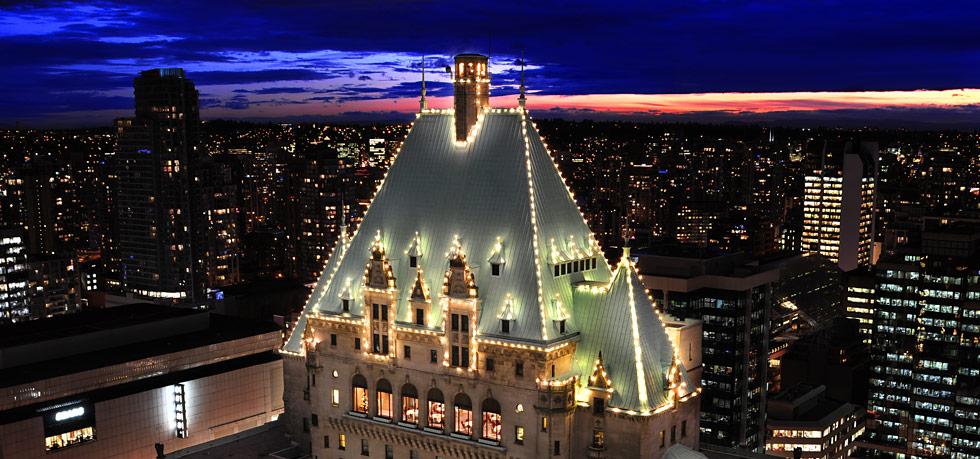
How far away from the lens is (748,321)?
14238 cm

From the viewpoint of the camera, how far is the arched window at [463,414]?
65.8 metres

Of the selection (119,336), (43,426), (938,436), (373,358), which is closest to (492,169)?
(373,358)

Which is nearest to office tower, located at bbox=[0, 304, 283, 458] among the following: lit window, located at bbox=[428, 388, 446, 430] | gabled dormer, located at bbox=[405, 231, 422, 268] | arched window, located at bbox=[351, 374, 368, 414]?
arched window, located at bbox=[351, 374, 368, 414]

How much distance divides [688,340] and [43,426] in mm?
67046

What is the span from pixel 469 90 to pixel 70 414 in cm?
6123

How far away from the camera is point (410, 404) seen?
68.4m

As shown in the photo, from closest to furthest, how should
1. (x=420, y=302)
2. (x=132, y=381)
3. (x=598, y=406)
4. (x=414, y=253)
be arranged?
(x=598, y=406), (x=420, y=302), (x=414, y=253), (x=132, y=381)

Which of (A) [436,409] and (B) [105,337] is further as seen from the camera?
(B) [105,337]

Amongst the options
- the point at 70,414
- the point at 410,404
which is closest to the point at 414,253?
the point at 410,404

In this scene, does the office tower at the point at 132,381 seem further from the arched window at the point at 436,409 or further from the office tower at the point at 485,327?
the arched window at the point at 436,409

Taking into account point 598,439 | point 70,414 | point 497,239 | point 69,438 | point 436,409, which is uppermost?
point 497,239

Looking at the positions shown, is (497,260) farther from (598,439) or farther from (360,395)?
(360,395)

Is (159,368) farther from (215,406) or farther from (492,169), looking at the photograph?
(492,169)

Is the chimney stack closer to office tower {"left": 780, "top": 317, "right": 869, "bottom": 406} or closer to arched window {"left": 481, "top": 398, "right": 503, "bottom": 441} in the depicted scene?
arched window {"left": 481, "top": 398, "right": 503, "bottom": 441}
